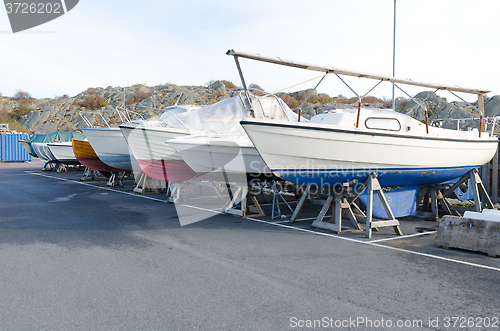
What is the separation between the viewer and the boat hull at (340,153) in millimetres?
6477

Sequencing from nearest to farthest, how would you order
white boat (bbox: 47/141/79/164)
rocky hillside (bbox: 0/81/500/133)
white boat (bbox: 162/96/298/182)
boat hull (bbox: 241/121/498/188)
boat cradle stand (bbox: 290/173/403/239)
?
boat hull (bbox: 241/121/498/188) → boat cradle stand (bbox: 290/173/403/239) → white boat (bbox: 162/96/298/182) → white boat (bbox: 47/141/79/164) → rocky hillside (bbox: 0/81/500/133)

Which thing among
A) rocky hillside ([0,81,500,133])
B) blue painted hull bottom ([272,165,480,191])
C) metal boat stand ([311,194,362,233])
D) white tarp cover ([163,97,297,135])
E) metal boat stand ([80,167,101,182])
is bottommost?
metal boat stand ([80,167,101,182])

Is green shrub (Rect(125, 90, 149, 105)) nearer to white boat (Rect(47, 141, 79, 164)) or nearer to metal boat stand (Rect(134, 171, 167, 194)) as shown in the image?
white boat (Rect(47, 141, 79, 164))

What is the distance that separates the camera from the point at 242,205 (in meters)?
8.50

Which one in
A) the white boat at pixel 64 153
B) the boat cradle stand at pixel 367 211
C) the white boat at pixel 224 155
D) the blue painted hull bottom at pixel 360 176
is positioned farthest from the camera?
the white boat at pixel 64 153

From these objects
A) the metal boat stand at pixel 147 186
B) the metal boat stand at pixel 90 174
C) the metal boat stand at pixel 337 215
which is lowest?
the metal boat stand at pixel 90 174

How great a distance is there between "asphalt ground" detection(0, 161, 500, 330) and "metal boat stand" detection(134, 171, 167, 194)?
4.90 meters

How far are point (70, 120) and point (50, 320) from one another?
196 ft

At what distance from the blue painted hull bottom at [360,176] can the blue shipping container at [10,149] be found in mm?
33943

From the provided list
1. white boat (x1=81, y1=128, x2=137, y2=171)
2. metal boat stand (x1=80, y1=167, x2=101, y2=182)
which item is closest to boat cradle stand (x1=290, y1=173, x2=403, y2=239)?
white boat (x1=81, y1=128, x2=137, y2=171)

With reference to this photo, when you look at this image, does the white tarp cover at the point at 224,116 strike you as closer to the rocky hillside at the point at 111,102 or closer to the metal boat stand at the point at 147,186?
the metal boat stand at the point at 147,186

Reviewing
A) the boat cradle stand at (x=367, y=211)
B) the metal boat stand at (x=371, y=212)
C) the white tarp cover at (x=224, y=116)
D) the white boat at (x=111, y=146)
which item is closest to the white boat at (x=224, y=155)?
the white tarp cover at (x=224, y=116)

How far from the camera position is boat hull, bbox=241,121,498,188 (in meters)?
6.48

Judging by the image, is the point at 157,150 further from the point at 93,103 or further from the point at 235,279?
the point at 93,103
